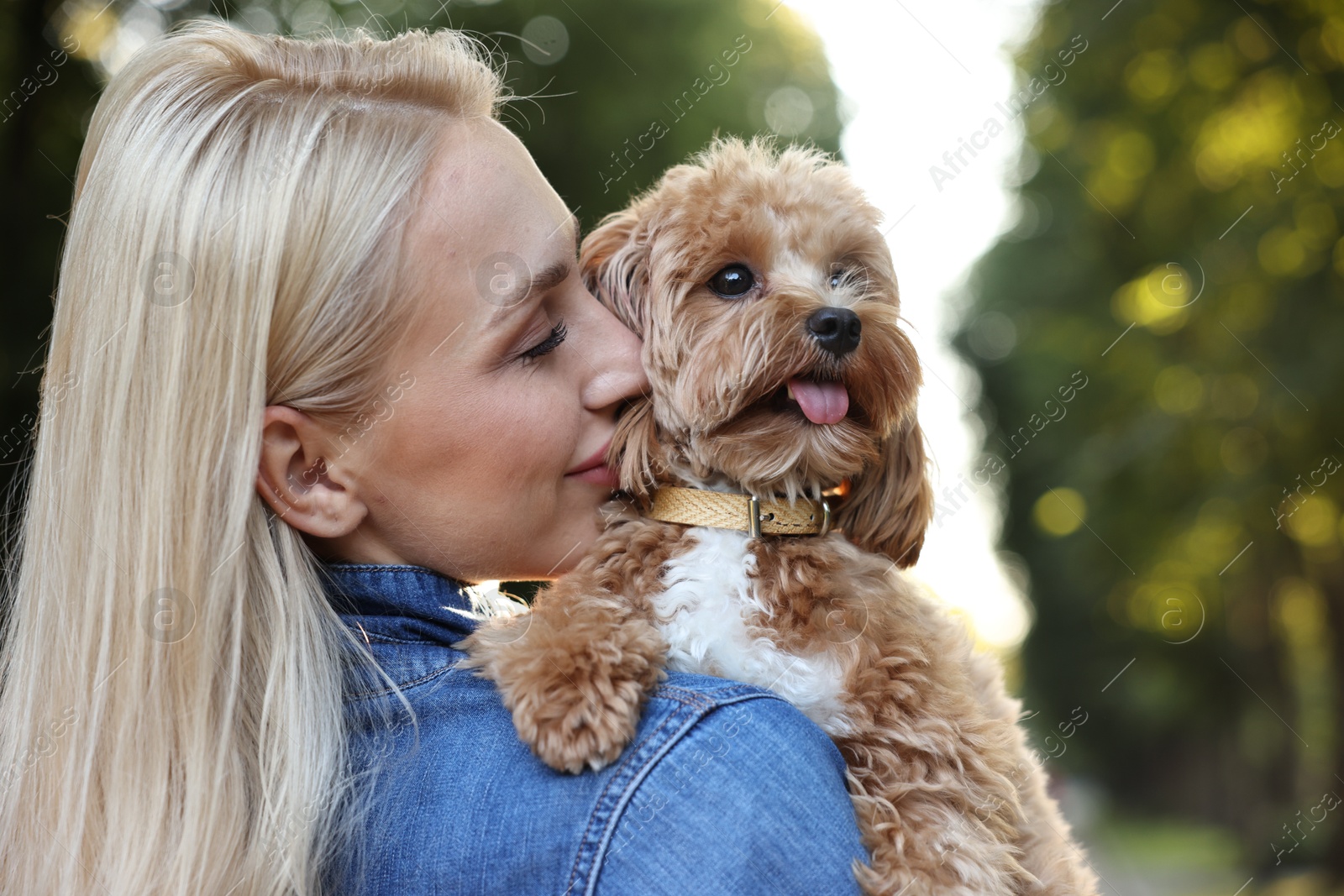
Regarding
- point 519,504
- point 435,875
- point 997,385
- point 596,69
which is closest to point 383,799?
point 435,875

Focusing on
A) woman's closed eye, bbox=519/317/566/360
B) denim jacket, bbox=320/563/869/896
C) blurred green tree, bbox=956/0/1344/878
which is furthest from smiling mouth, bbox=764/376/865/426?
blurred green tree, bbox=956/0/1344/878

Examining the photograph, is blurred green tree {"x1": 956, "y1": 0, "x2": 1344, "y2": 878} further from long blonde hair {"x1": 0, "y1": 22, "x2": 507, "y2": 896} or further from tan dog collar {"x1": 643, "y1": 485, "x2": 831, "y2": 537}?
long blonde hair {"x1": 0, "y1": 22, "x2": 507, "y2": 896}

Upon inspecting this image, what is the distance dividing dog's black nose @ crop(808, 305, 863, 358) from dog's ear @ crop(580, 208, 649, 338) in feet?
1.48

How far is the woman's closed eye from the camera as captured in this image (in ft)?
7.09

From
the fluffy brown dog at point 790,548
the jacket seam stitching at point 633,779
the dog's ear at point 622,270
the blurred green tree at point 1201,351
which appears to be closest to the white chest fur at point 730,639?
the fluffy brown dog at point 790,548

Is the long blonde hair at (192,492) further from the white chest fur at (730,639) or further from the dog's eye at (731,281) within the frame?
the dog's eye at (731,281)

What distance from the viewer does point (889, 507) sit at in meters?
2.67

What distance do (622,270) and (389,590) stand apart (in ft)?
3.29

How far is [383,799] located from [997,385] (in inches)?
870

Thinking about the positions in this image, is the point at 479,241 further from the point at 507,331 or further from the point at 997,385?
the point at 997,385

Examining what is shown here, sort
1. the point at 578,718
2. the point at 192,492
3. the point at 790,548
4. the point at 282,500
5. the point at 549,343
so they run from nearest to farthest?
the point at 578,718, the point at 192,492, the point at 282,500, the point at 549,343, the point at 790,548

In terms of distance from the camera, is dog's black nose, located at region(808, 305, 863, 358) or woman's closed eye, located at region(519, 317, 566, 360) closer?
woman's closed eye, located at region(519, 317, 566, 360)

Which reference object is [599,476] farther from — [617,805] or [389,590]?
[617,805]

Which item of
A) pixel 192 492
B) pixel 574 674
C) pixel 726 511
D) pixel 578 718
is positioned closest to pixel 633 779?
pixel 578 718
